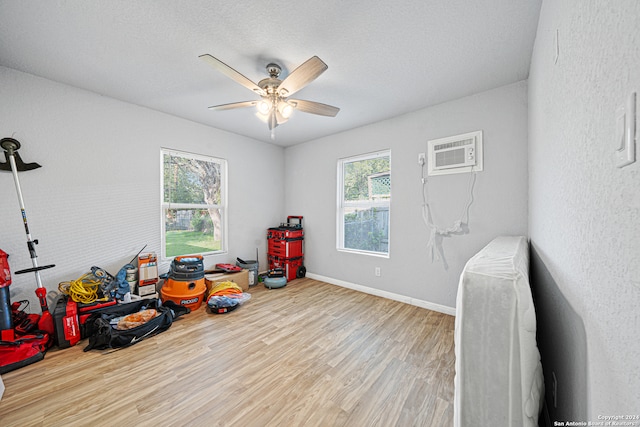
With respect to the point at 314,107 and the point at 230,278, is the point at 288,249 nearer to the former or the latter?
the point at 230,278

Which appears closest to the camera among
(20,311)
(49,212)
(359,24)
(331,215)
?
(359,24)

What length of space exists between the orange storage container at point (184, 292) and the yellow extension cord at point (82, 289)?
0.65m

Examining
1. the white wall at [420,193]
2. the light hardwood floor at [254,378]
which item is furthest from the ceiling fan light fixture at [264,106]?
the light hardwood floor at [254,378]

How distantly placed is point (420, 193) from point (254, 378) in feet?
8.69

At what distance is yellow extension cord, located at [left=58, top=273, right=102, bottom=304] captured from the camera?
2.26m

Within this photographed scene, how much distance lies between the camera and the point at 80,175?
99.3 inches

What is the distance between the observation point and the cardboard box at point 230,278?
3.18 meters

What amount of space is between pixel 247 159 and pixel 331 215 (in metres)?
1.81

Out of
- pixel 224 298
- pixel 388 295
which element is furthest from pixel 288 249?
pixel 388 295

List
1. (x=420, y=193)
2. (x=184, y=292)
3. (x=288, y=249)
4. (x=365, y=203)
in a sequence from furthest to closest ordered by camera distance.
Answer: (x=288, y=249)
(x=365, y=203)
(x=420, y=193)
(x=184, y=292)

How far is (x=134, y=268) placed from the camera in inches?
110

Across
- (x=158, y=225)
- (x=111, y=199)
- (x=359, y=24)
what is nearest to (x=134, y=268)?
(x=158, y=225)

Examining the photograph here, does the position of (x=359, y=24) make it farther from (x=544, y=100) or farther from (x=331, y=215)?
(x=331, y=215)

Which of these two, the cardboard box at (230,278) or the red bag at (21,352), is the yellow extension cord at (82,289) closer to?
the red bag at (21,352)
